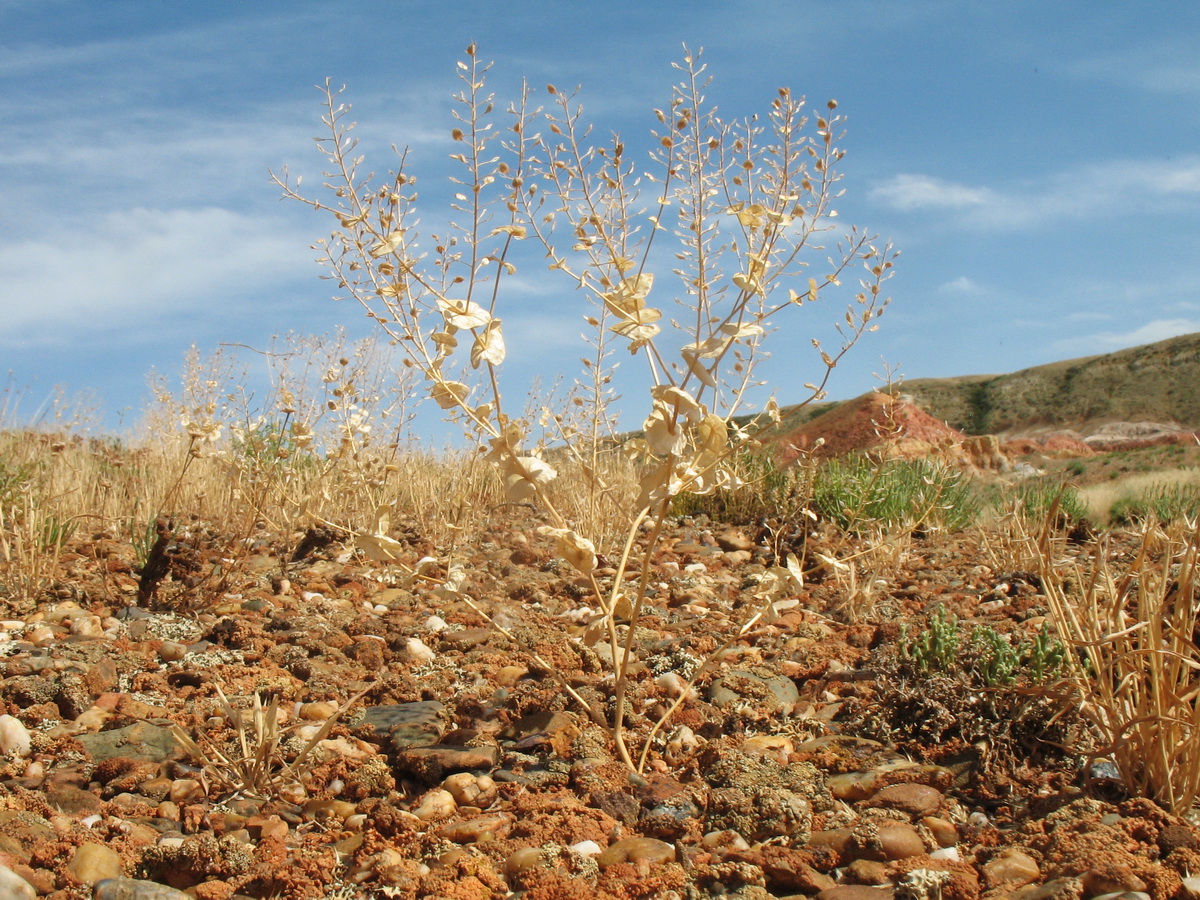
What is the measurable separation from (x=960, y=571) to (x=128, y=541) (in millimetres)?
4249

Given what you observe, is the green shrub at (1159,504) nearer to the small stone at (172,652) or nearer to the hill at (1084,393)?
the small stone at (172,652)

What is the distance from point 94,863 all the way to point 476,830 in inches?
29.4

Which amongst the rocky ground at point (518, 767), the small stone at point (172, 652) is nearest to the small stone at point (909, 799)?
the rocky ground at point (518, 767)

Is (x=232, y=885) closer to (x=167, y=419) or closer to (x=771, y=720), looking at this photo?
(x=771, y=720)

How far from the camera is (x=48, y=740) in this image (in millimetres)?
2223

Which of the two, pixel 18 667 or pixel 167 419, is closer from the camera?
pixel 18 667

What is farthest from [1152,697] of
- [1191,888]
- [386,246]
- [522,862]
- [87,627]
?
[87,627]

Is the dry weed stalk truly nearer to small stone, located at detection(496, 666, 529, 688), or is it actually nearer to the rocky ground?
the rocky ground

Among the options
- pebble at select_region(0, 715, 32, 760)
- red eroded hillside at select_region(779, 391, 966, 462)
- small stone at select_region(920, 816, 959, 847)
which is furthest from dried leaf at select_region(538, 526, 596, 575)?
red eroded hillside at select_region(779, 391, 966, 462)

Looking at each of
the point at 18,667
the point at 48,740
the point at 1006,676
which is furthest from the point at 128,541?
the point at 1006,676

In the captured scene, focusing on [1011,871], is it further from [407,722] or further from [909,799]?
[407,722]

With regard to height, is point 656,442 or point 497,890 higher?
point 656,442

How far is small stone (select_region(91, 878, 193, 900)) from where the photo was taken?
158cm

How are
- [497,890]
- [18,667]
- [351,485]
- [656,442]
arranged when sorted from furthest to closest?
[351,485], [18,667], [656,442], [497,890]
